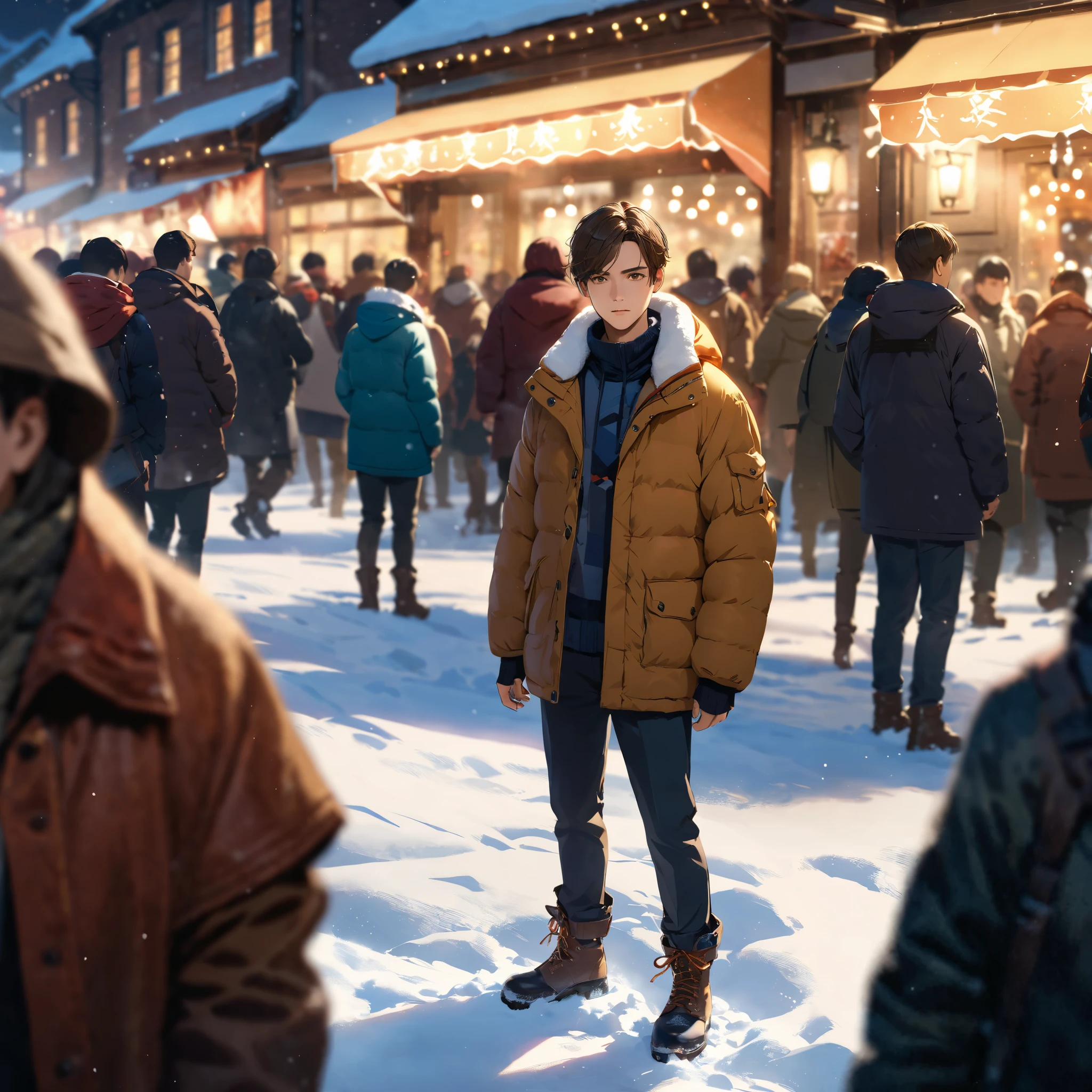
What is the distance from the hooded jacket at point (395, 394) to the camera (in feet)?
24.6

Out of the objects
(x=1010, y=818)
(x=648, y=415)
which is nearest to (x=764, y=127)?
(x=648, y=415)

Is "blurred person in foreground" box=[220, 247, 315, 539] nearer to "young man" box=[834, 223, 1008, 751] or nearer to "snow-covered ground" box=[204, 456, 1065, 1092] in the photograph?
"snow-covered ground" box=[204, 456, 1065, 1092]

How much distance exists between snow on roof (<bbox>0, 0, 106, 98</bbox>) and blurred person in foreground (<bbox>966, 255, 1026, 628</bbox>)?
2664 centimetres

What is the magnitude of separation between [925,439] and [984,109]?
5931 millimetres

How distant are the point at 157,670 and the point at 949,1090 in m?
0.98

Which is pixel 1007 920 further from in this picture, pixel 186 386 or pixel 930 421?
pixel 186 386

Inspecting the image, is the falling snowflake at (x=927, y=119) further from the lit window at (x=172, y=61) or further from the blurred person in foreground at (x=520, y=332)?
the lit window at (x=172, y=61)

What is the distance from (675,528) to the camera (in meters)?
3.14

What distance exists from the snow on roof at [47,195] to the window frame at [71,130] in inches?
29.2

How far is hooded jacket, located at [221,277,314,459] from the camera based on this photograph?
9.50m

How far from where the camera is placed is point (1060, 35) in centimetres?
1036

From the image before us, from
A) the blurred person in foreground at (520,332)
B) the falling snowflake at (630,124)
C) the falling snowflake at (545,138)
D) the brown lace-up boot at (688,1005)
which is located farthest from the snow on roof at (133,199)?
the brown lace-up boot at (688,1005)

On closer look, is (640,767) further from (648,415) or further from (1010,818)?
(1010,818)

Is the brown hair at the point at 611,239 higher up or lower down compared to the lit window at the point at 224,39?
lower down
